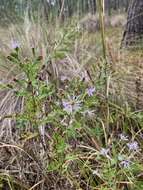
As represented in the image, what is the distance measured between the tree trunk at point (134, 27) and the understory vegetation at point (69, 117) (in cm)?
16

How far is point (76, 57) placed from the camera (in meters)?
3.00

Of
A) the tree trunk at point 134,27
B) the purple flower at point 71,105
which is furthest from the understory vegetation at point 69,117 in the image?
the tree trunk at point 134,27

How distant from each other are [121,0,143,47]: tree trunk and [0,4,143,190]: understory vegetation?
16 cm

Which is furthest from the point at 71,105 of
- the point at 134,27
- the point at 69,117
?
the point at 134,27

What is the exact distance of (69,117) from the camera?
2.12 metres

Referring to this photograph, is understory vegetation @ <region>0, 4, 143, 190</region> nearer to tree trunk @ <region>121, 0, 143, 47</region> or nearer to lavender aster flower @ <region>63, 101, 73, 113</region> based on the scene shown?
lavender aster flower @ <region>63, 101, 73, 113</region>

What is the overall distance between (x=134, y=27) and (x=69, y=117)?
1.70 meters

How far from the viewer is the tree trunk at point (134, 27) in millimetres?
3311

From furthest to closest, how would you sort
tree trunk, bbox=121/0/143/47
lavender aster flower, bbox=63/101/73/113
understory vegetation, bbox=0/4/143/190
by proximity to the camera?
tree trunk, bbox=121/0/143/47 < understory vegetation, bbox=0/4/143/190 < lavender aster flower, bbox=63/101/73/113

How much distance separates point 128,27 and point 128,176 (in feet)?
5.49

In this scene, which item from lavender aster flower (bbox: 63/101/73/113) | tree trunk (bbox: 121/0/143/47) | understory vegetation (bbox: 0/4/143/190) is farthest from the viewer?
tree trunk (bbox: 121/0/143/47)

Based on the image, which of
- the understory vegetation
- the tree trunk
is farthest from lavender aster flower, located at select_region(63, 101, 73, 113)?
the tree trunk

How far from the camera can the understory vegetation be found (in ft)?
6.72

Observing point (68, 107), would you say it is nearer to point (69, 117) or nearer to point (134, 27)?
point (69, 117)
